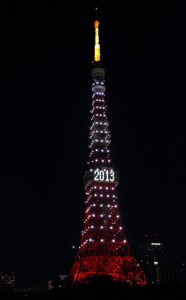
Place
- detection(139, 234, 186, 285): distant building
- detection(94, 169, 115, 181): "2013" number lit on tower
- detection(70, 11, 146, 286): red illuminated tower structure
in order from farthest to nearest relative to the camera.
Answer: detection(139, 234, 186, 285): distant building, detection(94, 169, 115, 181): "2013" number lit on tower, detection(70, 11, 146, 286): red illuminated tower structure

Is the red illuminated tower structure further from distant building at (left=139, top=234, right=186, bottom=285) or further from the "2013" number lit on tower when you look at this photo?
distant building at (left=139, top=234, right=186, bottom=285)

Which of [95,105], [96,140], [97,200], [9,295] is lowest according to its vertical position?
[9,295]

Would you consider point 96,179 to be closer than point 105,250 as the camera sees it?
No

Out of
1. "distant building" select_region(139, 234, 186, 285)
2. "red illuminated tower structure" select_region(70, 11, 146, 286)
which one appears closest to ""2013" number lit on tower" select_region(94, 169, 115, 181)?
"red illuminated tower structure" select_region(70, 11, 146, 286)

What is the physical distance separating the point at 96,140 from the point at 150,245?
101720 mm

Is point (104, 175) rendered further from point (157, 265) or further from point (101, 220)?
point (157, 265)

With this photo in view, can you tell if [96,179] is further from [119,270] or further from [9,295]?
[9,295]

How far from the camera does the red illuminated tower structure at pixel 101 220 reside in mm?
69188

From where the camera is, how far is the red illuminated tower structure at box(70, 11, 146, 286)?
69188 mm

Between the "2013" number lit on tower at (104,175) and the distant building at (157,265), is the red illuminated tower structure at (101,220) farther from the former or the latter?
the distant building at (157,265)

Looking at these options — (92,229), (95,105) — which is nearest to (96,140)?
(95,105)

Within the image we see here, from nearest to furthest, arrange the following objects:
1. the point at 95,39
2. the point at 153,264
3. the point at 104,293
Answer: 1. the point at 104,293
2. the point at 95,39
3. the point at 153,264

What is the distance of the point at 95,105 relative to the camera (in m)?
88.6

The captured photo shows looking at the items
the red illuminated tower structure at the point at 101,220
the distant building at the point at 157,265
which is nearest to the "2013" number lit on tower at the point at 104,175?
the red illuminated tower structure at the point at 101,220
